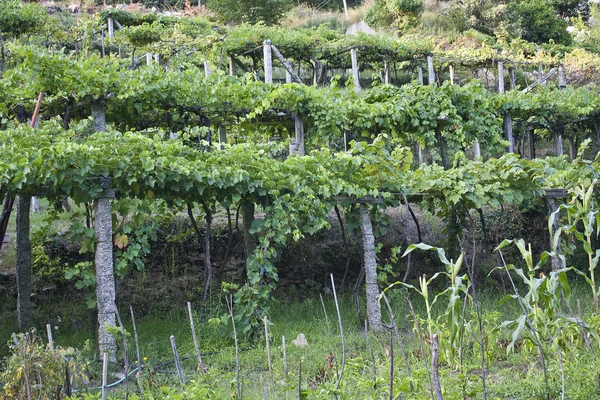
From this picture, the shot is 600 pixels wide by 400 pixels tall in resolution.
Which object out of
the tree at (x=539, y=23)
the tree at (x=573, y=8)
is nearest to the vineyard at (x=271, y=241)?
the tree at (x=539, y=23)

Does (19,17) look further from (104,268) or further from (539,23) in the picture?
(539,23)

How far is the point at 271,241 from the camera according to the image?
9531mm

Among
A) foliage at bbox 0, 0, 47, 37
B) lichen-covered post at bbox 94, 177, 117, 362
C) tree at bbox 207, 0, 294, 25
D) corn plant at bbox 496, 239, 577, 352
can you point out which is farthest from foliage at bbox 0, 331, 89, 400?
tree at bbox 207, 0, 294, 25

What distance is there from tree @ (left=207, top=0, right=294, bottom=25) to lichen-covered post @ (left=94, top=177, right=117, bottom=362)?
1802 cm

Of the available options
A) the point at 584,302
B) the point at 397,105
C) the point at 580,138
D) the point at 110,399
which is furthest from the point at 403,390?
the point at 580,138

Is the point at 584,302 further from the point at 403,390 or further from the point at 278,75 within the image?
the point at 278,75

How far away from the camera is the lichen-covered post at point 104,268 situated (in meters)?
6.55

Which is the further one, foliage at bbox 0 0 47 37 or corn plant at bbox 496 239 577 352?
foliage at bbox 0 0 47 37

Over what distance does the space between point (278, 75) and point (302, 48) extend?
4646 mm

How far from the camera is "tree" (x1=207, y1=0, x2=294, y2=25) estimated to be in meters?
23.9

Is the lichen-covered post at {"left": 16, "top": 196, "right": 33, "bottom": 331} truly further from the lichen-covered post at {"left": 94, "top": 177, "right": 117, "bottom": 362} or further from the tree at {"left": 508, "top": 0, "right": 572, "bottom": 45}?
the tree at {"left": 508, "top": 0, "right": 572, "bottom": 45}

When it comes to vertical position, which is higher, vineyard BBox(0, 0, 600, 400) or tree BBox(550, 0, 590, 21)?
tree BBox(550, 0, 590, 21)

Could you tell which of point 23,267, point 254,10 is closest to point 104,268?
point 23,267

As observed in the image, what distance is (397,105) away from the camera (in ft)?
36.1
